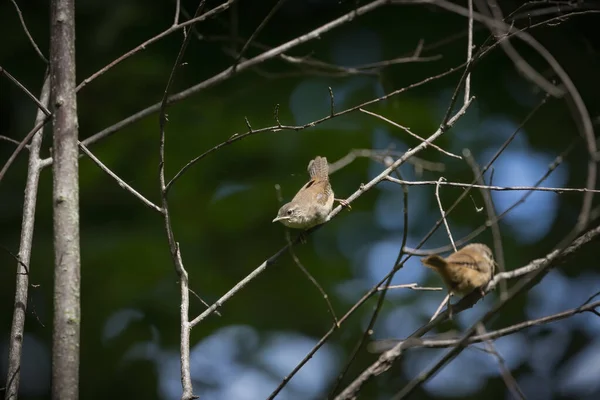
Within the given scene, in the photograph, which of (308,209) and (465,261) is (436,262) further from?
(308,209)

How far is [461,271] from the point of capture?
9.88 ft

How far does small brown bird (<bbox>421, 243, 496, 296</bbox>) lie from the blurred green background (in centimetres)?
357

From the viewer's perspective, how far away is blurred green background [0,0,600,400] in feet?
22.3

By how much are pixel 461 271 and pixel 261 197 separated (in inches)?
159

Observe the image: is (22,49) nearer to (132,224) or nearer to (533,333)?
(132,224)

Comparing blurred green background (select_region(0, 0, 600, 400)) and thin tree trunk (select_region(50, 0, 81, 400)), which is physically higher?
blurred green background (select_region(0, 0, 600, 400))

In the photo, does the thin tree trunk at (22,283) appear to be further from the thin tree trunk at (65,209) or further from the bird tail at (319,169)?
the bird tail at (319,169)

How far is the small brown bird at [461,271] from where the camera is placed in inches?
117

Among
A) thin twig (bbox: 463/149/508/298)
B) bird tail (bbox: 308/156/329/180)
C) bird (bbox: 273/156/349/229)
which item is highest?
bird tail (bbox: 308/156/329/180)

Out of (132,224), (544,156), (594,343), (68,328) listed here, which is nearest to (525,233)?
(544,156)

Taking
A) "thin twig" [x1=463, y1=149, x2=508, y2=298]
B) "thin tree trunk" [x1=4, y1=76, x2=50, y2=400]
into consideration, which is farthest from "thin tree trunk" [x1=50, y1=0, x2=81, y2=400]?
"thin twig" [x1=463, y1=149, x2=508, y2=298]

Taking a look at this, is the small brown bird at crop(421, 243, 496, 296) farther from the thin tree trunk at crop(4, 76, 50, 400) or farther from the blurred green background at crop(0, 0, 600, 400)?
the blurred green background at crop(0, 0, 600, 400)

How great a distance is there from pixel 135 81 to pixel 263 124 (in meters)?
1.52

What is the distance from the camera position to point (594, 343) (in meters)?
7.37
